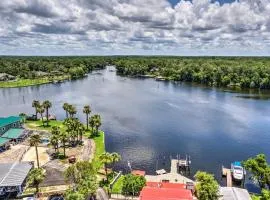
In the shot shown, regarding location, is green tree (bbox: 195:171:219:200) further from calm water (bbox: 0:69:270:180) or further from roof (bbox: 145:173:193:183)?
calm water (bbox: 0:69:270:180)

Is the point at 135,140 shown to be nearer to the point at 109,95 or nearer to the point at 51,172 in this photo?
the point at 51,172

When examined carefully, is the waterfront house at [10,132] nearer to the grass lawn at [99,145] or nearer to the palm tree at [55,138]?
the palm tree at [55,138]

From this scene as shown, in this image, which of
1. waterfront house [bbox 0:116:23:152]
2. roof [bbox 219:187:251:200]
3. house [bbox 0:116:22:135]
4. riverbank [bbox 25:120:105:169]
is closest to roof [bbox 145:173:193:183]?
roof [bbox 219:187:251:200]

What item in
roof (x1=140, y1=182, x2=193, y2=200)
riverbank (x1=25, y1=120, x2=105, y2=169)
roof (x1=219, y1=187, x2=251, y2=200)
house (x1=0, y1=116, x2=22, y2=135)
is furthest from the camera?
house (x1=0, y1=116, x2=22, y2=135)

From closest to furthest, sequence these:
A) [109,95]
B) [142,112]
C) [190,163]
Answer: [190,163] → [142,112] → [109,95]

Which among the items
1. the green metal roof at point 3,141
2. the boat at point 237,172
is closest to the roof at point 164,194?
the boat at point 237,172

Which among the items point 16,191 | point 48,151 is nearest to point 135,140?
point 48,151
